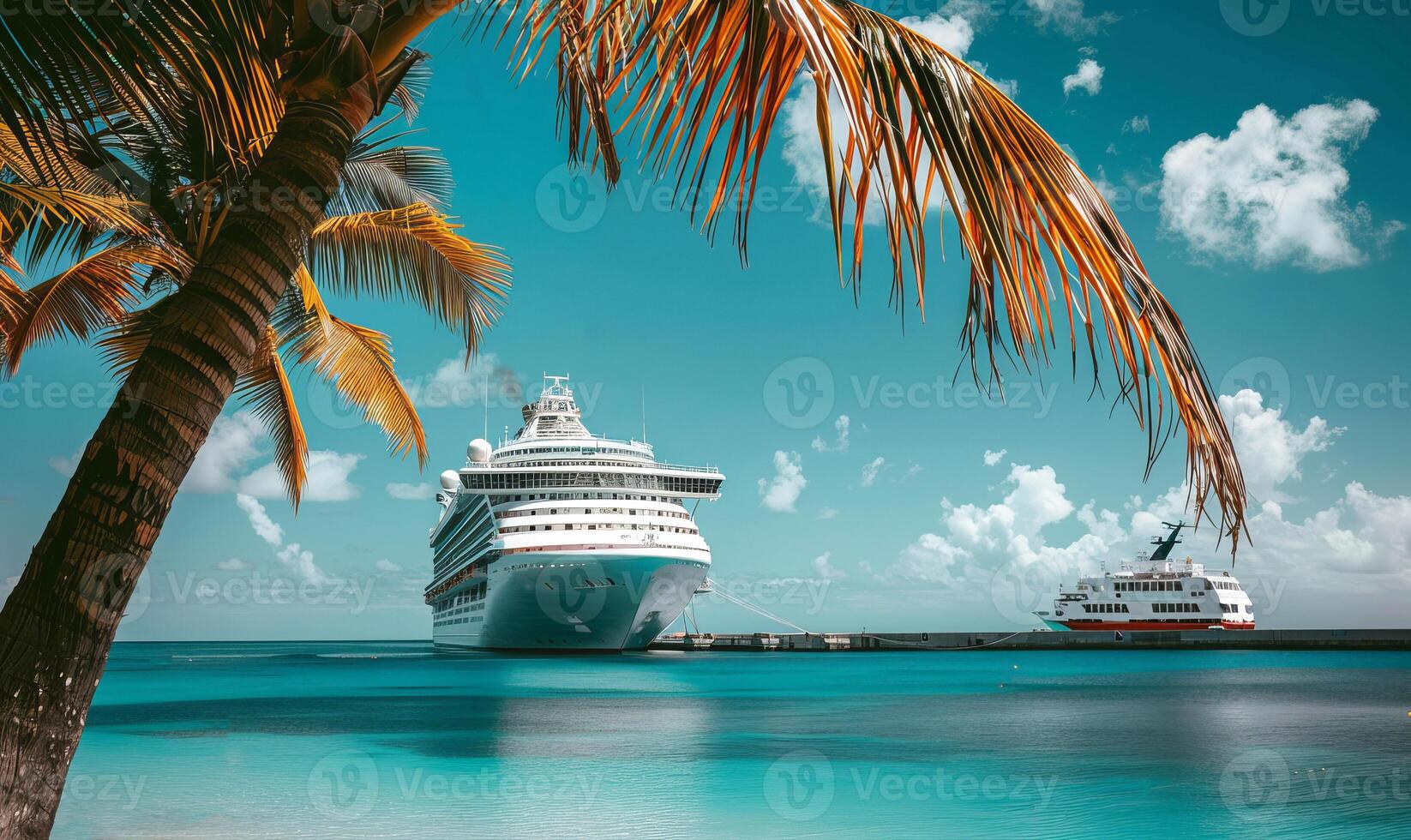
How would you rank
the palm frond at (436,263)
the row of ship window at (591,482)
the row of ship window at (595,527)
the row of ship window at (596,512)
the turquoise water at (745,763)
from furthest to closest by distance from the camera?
the row of ship window at (591,482), the row of ship window at (596,512), the row of ship window at (595,527), the turquoise water at (745,763), the palm frond at (436,263)

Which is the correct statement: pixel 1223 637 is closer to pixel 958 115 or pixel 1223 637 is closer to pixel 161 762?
pixel 161 762

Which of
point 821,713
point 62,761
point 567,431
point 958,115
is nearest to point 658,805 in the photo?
point 62,761

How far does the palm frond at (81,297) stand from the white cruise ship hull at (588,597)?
29693mm

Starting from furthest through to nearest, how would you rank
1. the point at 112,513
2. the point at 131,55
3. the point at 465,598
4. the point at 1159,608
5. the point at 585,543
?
the point at 1159,608 → the point at 465,598 → the point at 585,543 → the point at 112,513 → the point at 131,55

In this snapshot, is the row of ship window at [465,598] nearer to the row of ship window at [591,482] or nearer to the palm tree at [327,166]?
the row of ship window at [591,482]

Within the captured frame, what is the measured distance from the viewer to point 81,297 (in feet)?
24.4

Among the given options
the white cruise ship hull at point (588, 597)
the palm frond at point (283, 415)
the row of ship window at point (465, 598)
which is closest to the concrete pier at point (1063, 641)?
the row of ship window at point (465, 598)

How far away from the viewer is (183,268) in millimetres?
6812

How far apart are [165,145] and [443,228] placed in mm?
1887

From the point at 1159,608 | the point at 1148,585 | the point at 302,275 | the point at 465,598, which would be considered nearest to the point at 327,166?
the point at 302,275

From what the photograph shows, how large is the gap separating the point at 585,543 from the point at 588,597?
235 centimetres

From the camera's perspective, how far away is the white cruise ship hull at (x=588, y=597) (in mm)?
37375

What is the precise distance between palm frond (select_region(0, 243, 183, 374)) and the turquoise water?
5.84 metres

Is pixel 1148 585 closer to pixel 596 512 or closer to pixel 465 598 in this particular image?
pixel 596 512
